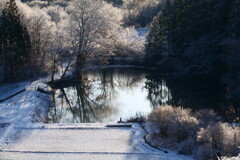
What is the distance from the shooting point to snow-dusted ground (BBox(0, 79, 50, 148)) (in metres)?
17.4

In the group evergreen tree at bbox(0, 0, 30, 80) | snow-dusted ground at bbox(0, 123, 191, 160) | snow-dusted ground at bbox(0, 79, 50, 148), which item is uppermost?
evergreen tree at bbox(0, 0, 30, 80)

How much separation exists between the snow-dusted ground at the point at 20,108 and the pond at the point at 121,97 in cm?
122

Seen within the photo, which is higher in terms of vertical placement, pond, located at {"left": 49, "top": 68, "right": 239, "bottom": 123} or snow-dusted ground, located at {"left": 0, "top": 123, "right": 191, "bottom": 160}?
pond, located at {"left": 49, "top": 68, "right": 239, "bottom": 123}

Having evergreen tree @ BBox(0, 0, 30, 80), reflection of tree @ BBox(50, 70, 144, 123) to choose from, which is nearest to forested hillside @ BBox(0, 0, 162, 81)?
evergreen tree @ BBox(0, 0, 30, 80)

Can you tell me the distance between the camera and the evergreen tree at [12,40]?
98.0ft

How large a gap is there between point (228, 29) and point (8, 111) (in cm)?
2492

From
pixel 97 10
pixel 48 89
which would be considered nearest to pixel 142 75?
pixel 97 10

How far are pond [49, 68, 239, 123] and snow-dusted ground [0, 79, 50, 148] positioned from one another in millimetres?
1217

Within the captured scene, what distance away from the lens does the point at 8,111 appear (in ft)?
68.6

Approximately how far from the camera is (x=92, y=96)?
29375 millimetres

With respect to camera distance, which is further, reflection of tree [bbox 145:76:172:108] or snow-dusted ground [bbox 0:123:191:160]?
reflection of tree [bbox 145:76:172:108]

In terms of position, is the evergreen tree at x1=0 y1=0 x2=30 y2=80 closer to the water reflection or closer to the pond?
the pond

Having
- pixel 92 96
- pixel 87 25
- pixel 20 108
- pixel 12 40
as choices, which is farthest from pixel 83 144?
pixel 87 25

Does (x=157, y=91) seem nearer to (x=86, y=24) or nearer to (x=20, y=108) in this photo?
(x=86, y=24)
